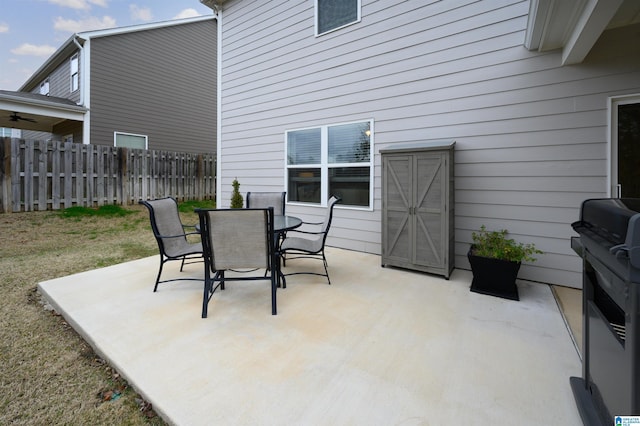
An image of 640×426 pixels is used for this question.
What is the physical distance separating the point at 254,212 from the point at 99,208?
7014 millimetres

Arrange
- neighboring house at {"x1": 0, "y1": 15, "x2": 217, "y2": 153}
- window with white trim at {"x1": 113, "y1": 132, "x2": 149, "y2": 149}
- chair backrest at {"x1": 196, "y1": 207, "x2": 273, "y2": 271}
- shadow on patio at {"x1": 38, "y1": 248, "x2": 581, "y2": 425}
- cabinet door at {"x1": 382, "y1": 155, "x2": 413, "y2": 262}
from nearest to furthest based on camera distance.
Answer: shadow on patio at {"x1": 38, "y1": 248, "x2": 581, "y2": 425}, chair backrest at {"x1": 196, "y1": 207, "x2": 273, "y2": 271}, cabinet door at {"x1": 382, "y1": 155, "x2": 413, "y2": 262}, neighboring house at {"x1": 0, "y1": 15, "x2": 217, "y2": 153}, window with white trim at {"x1": 113, "y1": 132, "x2": 149, "y2": 149}

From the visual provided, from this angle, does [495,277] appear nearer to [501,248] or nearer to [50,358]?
[501,248]

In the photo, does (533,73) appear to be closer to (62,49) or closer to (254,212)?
(254,212)

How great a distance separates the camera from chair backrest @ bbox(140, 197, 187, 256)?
3021mm

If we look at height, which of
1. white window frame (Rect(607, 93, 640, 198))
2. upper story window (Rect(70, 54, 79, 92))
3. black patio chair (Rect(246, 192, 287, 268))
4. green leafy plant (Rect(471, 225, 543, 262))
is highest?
upper story window (Rect(70, 54, 79, 92))

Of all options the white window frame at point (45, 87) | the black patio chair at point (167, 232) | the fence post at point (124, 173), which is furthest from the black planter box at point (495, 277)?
the white window frame at point (45, 87)

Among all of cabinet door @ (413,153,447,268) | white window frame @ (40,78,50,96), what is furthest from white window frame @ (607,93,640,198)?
white window frame @ (40,78,50,96)

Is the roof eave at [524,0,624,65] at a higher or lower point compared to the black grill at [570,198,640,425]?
higher

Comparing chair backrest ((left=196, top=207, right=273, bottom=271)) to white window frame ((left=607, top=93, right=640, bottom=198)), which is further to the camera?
white window frame ((left=607, top=93, right=640, bottom=198))

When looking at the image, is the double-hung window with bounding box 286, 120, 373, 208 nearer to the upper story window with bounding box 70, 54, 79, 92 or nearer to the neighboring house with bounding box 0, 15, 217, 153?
the neighboring house with bounding box 0, 15, 217, 153

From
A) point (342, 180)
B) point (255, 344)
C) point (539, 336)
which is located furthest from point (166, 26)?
point (539, 336)

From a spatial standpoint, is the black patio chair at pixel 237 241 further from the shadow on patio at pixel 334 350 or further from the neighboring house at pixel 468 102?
the neighboring house at pixel 468 102

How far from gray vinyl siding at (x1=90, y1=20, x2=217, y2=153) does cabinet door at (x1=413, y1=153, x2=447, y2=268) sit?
32.9ft

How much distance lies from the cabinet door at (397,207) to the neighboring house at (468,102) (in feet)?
2.16
